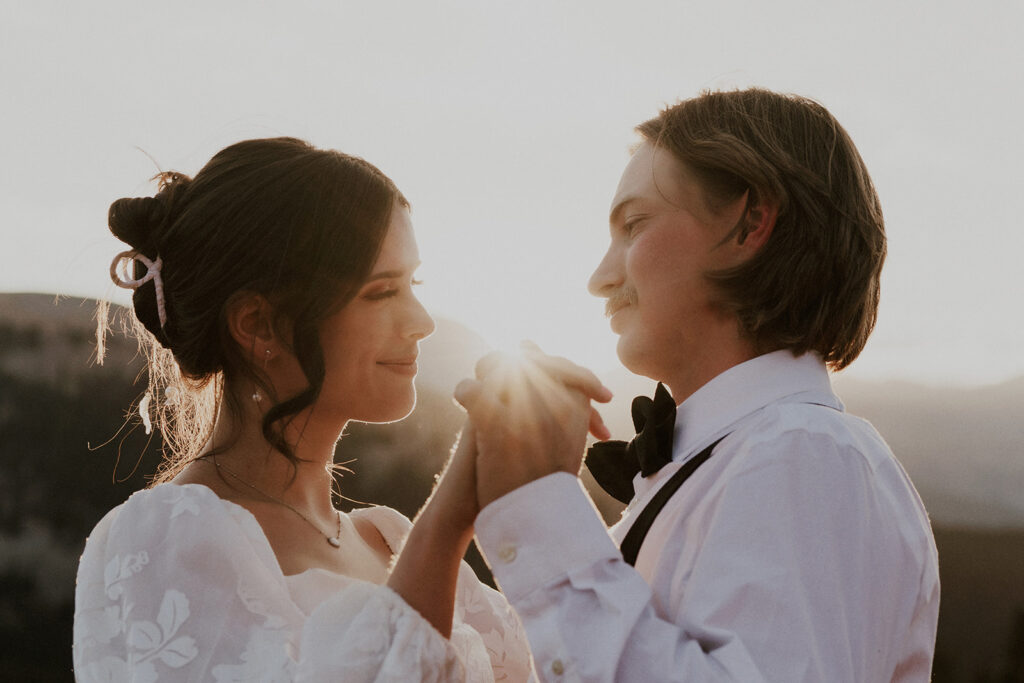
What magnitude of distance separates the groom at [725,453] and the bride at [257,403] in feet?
2.12

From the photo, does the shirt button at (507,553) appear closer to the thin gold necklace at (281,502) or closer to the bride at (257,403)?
the bride at (257,403)

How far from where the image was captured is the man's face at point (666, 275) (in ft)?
6.47

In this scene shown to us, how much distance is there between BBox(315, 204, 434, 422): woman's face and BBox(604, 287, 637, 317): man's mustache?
0.68 m

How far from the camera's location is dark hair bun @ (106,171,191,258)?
266cm

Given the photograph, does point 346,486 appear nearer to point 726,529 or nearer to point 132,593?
point 132,593

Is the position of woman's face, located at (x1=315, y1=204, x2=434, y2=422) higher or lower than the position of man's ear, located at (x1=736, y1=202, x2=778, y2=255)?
lower

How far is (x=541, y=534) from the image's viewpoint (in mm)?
1531

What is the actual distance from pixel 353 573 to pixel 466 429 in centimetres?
101

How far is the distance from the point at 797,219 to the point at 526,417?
808mm

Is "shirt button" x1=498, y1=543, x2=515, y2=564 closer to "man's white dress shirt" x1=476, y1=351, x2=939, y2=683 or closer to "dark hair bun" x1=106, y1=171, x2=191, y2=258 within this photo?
"man's white dress shirt" x1=476, y1=351, x2=939, y2=683

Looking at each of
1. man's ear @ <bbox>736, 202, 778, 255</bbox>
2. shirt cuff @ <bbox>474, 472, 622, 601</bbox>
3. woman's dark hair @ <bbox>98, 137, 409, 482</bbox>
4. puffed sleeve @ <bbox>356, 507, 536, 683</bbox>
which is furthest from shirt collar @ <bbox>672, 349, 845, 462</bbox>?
woman's dark hair @ <bbox>98, 137, 409, 482</bbox>

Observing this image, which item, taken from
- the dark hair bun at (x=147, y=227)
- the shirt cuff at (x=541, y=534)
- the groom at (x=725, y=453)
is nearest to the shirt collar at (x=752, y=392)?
the groom at (x=725, y=453)

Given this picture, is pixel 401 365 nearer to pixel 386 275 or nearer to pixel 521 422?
pixel 386 275

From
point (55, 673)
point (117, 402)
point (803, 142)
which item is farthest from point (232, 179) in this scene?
point (55, 673)
